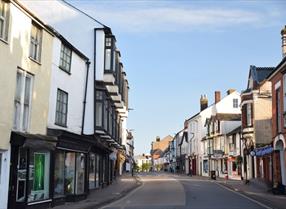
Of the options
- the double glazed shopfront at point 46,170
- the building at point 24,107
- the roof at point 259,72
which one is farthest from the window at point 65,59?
the roof at point 259,72

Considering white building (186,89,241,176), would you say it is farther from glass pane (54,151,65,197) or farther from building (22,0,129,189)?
glass pane (54,151,65,197)

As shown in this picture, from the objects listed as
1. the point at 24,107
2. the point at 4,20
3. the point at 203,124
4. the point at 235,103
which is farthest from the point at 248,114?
the point at 4,20

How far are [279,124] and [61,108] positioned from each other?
14117 millimetres

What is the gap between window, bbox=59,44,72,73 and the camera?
22.0m

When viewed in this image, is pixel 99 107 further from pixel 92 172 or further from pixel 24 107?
pixel 24 107

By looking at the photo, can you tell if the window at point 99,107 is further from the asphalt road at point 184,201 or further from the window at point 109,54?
the asphalt road at point 184,201

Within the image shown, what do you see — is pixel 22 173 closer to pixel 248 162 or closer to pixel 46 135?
pixel 46 135

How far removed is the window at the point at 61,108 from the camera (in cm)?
2155

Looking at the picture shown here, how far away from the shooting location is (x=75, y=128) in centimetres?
2444

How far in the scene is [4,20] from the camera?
619 inches

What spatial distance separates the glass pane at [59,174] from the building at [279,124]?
13318mm

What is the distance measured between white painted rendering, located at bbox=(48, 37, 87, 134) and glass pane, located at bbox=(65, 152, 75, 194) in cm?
141

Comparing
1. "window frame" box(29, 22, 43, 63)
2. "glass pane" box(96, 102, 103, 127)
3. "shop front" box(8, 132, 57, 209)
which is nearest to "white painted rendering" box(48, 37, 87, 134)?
"window frame" box(29, 22, 43, 63)

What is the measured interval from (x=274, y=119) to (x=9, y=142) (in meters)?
19.0
